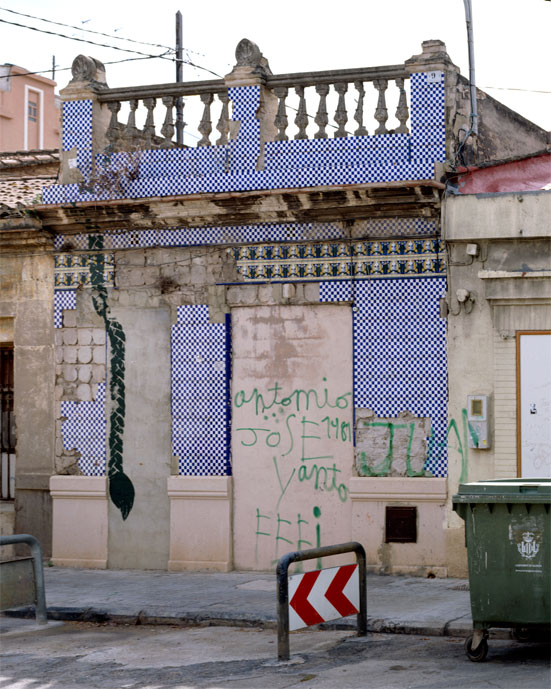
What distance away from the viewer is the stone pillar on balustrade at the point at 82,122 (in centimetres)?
1488

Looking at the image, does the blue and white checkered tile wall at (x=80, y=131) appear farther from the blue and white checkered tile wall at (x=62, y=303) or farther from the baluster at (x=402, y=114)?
the baluster at (x=402, y=114)

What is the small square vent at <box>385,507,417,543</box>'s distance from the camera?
13.2m

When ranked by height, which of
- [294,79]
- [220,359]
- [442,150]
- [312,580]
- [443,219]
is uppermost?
[294,79]

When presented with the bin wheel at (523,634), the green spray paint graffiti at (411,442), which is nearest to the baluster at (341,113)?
the green spray paint graffiti at (411,442)

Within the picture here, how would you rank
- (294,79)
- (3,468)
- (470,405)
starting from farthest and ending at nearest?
(3,468) → (294,79) → (470,405)

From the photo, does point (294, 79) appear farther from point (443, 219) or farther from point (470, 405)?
point (470, 405)

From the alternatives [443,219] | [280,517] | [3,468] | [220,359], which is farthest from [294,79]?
[3,468]

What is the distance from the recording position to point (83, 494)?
14523 millimetres

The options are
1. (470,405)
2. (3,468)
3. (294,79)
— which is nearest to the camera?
(470,405)

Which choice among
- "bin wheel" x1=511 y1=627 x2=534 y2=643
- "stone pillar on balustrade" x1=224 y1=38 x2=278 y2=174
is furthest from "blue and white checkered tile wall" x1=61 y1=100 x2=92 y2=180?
"bin wheel" x1=511 y1=627 x2=534 y2=643

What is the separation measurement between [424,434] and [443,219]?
2.46 m

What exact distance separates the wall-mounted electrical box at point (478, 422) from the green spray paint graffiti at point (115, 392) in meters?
4.24

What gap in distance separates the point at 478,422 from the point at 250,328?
2966 mm

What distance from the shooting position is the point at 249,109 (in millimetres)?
14086
